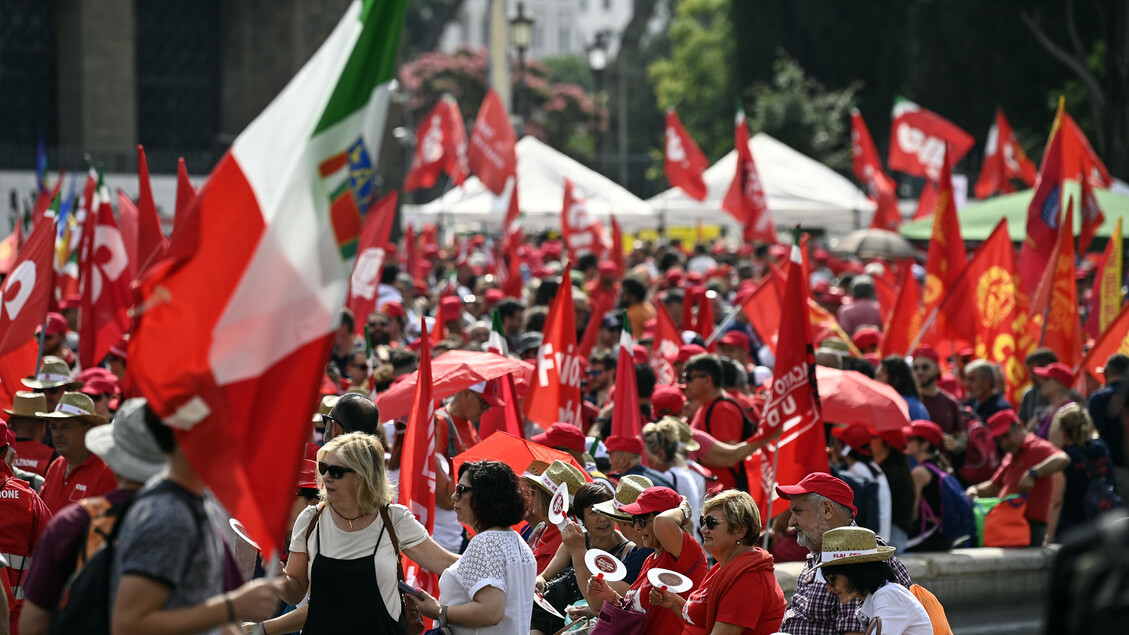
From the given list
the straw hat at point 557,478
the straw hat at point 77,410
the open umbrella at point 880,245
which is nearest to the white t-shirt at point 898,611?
the straw hat at point 557,478

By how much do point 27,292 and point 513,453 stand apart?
11.8ft

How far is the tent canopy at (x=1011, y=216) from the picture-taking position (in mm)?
17500

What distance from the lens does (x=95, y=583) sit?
313 centimetres

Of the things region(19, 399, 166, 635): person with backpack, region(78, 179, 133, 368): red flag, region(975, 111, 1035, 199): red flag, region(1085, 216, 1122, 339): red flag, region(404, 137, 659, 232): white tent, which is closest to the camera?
region(19, 399, 166, 635): person with backpack

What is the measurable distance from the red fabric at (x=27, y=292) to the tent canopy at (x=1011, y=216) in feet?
37.5

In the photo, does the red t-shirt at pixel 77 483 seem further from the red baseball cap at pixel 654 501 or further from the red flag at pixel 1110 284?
the red flag at pixel 1110 284

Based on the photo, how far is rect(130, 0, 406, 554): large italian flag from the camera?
124 inches

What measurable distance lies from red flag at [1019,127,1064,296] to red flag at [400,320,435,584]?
745cm

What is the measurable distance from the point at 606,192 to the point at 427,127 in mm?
3120

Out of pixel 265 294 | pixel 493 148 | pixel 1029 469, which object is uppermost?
pixel 265 294

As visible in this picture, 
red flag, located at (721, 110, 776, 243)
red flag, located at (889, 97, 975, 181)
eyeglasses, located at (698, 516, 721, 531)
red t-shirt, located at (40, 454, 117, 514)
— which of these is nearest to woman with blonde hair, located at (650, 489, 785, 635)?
eyeglasses, located at (698, 516, 721, 531)

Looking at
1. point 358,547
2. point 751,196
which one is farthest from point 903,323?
point 358,547

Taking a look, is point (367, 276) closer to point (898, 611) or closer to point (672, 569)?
point (672, 569)

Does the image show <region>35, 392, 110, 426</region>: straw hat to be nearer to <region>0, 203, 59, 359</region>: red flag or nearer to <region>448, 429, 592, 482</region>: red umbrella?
<region>448, 429, 592, 482</region>: red umbrella
